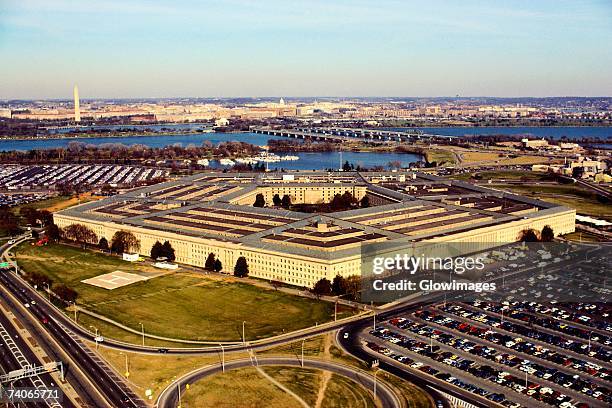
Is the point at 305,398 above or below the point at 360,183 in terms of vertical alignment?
below

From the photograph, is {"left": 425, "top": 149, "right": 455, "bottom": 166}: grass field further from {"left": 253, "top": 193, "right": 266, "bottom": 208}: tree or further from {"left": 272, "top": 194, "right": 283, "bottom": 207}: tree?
{"left": 253, "top": 193, "right": 266, "bottom": 208}: tree

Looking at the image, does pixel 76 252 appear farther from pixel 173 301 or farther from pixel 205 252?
pixel 173 301

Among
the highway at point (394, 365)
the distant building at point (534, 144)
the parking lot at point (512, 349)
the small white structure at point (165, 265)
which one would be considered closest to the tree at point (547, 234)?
the parking lot at point (512, 349)

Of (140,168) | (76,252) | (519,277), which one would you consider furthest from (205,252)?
(140,168)

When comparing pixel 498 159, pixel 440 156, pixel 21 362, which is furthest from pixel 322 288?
pixel 440 156

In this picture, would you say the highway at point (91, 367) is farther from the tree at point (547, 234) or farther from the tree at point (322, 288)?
the tree at point (547, 234)
